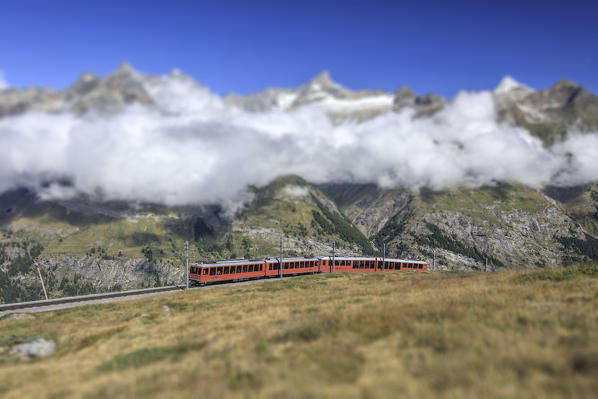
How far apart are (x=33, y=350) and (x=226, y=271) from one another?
4925 centimetres

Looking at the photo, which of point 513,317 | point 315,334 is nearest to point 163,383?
point 315,334

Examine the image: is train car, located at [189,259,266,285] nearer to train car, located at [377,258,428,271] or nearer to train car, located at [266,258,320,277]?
train car, located at [266,258,320,277]

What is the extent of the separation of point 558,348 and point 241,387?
10.5m

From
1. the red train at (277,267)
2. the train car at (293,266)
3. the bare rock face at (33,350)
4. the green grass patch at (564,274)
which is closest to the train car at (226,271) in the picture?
the red train at (277,267)

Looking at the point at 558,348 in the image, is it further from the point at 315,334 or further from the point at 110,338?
the point at 110,338

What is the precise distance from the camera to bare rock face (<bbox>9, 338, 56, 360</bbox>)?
21230 mm

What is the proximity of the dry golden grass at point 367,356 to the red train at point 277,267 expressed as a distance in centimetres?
4554

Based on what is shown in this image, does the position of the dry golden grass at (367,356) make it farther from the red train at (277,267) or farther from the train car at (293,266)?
the train car at (293,266)

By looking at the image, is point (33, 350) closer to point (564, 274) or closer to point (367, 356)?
point (367, 356)

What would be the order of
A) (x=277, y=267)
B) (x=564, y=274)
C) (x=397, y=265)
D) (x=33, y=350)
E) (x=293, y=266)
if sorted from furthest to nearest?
(x=397, y=265)
(x=293, y=266)
(x=277, y=267)
(x=564, y=274)
(x=33, y=350)

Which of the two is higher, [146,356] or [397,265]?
[146,356]

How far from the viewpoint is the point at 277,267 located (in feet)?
259

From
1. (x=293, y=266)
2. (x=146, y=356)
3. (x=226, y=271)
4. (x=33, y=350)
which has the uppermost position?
(x=146, y=356)

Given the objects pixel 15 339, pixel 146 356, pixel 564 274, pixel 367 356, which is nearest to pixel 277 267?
pixel 15 339
